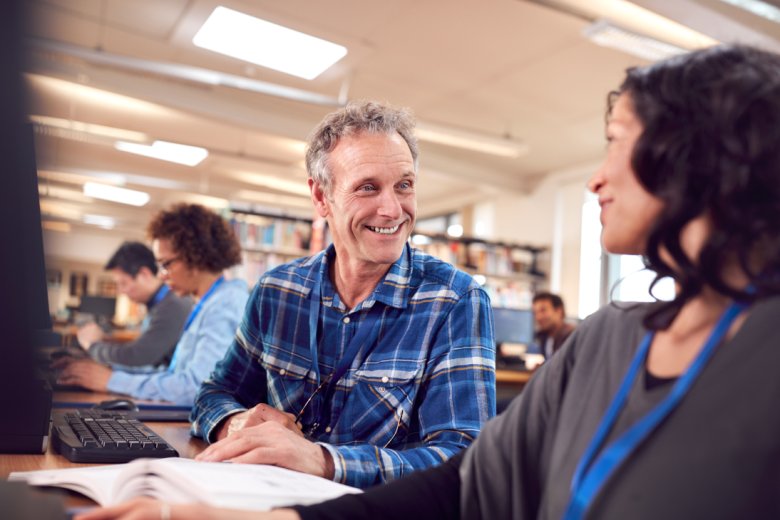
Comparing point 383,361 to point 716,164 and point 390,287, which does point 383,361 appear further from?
point 716,164

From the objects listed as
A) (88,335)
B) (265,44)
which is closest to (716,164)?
(88,335)

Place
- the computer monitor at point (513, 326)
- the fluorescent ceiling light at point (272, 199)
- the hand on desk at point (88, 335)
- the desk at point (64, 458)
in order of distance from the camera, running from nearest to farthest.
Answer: the desk at point (64, 458), the hand on desk at point (88, 335), the computer monitor at point (513, 326), the fluorescent ceiling light at point (272, 199)

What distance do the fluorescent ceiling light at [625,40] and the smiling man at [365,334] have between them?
3261 mm

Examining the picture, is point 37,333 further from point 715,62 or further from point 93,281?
point 93,281

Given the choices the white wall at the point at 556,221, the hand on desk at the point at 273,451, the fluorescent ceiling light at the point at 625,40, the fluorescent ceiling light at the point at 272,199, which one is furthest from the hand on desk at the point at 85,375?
the fluorescent ceiling light at the point at 272,199

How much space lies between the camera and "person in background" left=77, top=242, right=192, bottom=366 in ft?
10.7

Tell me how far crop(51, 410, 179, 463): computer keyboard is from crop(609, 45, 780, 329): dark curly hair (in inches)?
31.5

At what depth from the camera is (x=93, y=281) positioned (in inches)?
698

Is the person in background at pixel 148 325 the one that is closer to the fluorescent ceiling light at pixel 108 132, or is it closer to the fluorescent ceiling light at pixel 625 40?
the fluorescent ceiling light at pixel 625 40

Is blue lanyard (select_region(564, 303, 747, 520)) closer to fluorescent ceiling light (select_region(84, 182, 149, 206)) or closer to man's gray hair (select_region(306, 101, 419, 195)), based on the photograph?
man's gray hair (select_region(306, 101, 419, 195))

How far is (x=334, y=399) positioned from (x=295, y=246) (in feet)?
16.6

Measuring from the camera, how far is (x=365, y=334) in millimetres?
1423

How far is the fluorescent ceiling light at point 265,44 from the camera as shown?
5.10 m

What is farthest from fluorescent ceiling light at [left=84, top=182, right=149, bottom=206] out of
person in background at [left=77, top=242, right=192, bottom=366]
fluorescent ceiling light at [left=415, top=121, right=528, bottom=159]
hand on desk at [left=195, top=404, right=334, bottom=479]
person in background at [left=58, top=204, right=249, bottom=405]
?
hand on desk at [left=195, top=404, right=334, bottom=479]
